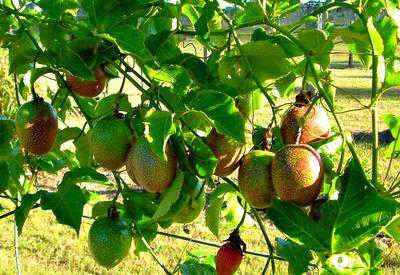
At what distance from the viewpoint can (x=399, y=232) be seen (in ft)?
2.62

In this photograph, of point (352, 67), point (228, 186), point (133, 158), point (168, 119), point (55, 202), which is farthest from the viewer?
point (352, 67)

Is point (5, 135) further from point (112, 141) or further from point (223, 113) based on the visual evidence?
point (223, 113)

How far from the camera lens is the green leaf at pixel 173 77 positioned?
2.29 ft

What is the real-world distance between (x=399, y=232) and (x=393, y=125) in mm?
160

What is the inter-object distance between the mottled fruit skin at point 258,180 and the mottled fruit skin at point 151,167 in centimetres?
9

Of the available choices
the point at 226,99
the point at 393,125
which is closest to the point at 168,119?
the point at 226,99

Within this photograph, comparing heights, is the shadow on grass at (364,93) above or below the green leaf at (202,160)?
below

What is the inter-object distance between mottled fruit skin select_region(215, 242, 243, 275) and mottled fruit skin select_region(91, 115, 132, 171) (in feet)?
0.79

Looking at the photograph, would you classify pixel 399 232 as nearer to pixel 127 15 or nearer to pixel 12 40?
pixel 127 15

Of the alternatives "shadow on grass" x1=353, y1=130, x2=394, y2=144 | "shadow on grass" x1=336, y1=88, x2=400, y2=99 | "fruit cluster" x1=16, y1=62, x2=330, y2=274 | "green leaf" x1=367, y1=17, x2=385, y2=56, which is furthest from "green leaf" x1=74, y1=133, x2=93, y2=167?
"shadow on grass" x1=336, y1=88, x2=400, y2=99

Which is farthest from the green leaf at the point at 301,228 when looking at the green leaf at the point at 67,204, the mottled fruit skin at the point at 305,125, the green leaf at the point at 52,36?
the green leaf at the point at 52,36

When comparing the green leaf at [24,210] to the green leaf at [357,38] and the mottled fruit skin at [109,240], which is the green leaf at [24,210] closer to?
the mottled fruit skin at [109,240]

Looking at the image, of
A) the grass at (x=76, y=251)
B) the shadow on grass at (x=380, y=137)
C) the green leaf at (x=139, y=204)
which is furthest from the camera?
the shadow on grass at (x=380, y=137)

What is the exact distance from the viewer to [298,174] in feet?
2.25
